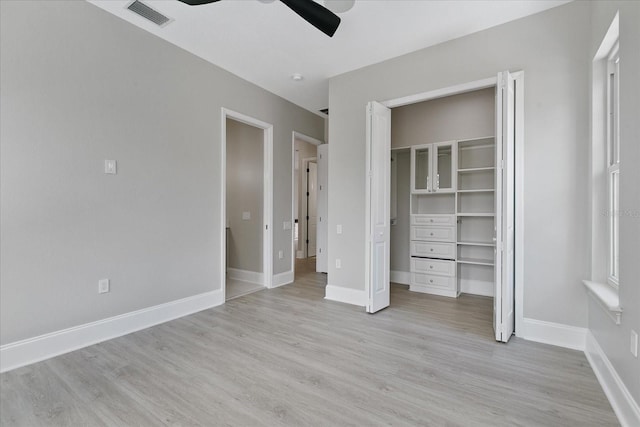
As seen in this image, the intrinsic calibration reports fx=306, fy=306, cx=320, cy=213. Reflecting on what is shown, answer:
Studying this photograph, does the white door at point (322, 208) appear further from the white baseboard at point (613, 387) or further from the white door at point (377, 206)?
the white baseboard at point (613, 387)

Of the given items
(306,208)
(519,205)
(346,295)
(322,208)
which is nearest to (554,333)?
(519,205)

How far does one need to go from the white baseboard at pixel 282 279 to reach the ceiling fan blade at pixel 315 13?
11.3ft

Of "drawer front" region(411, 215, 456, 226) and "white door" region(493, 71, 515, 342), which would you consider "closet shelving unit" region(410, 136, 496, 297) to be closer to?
"drawer front" region(411, 215, 456, 226)

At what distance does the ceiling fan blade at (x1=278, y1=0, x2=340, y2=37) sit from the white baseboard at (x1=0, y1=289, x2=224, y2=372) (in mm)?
3004

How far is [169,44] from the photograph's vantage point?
3.27 metres

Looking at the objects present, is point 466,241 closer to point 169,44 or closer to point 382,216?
point 382,216

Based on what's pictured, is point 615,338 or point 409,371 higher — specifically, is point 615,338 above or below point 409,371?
above

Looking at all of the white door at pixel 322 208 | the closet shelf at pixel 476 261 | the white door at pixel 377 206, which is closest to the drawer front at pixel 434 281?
the closet shelf at pixel 476 261

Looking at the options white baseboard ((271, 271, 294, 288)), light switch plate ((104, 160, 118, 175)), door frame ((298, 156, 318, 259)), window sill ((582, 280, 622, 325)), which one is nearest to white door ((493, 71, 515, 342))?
window sill ((582, 280, 622, 325))

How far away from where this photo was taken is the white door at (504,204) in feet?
8.70

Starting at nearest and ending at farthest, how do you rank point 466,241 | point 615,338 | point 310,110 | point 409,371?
point 615,338 → point 409,371 → point 466,241 → point 310,110

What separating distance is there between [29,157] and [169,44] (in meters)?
1.78

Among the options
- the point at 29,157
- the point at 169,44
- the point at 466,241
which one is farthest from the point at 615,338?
the point at 169,44

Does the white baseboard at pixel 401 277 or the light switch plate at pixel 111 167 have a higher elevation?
the light switch plate at pixel 111 167
